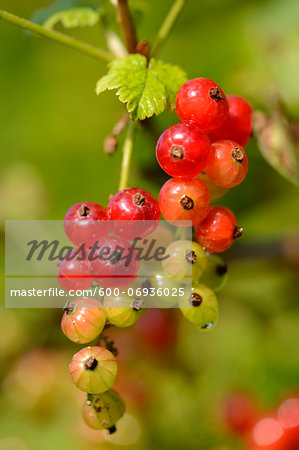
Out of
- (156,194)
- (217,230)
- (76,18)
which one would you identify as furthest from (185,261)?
(156,194)

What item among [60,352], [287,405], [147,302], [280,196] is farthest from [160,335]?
[147,302]

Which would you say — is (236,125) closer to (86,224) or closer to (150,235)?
(150,235)

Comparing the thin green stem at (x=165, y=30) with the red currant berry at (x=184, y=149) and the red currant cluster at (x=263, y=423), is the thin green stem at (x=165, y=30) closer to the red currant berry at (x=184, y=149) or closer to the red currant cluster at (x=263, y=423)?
the red currant berry at (x=184, y=149)

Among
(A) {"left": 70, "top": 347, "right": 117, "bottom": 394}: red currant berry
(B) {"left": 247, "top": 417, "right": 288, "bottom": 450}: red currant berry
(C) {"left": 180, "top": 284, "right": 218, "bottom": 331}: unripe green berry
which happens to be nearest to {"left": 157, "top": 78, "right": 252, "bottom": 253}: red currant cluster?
(C) {"left": 180, "top": 284, "right": 218, "bottom": 331}: unripe green berry

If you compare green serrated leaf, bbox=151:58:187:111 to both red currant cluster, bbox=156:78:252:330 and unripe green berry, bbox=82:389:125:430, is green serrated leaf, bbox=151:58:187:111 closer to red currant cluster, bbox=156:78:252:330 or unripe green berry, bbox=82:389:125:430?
red currant cluster, bbox=156:78:252:330

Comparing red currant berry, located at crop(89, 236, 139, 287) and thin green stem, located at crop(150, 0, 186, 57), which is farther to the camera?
thin green stem, located at crop(150, 0, 186, 57)

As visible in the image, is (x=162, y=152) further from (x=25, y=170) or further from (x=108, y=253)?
(x=25, y=170)

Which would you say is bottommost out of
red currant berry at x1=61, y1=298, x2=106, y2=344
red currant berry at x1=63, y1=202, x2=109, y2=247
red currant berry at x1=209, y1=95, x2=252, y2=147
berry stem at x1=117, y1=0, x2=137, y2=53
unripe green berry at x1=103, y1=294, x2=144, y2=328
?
red currant berry at x1=61, y1=298, x2=106, y2=344
